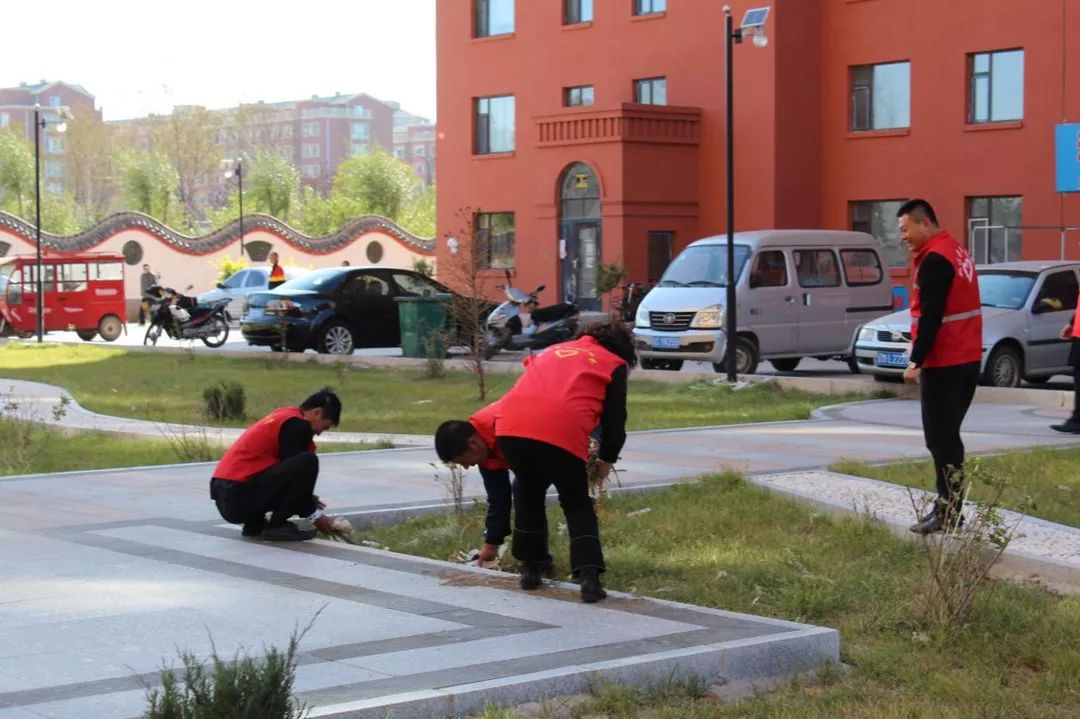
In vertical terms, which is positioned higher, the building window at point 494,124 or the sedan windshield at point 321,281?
the building window at point 494,124

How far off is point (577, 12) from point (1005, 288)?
67.7 feet

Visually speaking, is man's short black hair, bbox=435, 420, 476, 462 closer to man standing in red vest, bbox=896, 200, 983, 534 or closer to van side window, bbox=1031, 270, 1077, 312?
man standing in red vest, bbox=896, 200, 983, 534

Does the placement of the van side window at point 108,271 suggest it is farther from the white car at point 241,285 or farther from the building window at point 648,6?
the building window at point 648,6

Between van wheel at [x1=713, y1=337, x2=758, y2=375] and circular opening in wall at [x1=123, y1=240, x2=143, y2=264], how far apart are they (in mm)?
36289

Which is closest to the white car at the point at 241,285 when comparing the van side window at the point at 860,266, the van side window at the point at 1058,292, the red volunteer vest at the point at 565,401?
the van side window at the point at 860,266

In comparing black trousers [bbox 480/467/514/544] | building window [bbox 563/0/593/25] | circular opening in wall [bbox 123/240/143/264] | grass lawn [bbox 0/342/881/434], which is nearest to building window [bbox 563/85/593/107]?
building window [bbox 563/0/593/25]

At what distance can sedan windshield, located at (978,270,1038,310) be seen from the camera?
20.0m

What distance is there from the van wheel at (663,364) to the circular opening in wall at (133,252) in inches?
1365

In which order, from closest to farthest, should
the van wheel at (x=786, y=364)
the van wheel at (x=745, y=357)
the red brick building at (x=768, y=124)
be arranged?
the van wheel at (x=745, y=357), the van wheel at (x=786, y=364), the red brick building at (x=768, y=124)

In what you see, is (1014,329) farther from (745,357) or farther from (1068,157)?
(1068,157)

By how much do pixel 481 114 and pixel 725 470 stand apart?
1223 inches

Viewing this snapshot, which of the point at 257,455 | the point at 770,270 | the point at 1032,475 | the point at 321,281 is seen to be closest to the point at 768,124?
the point at 321,281

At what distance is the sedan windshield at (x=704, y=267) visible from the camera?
74.6 ft

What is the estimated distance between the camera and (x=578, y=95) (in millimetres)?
39031
